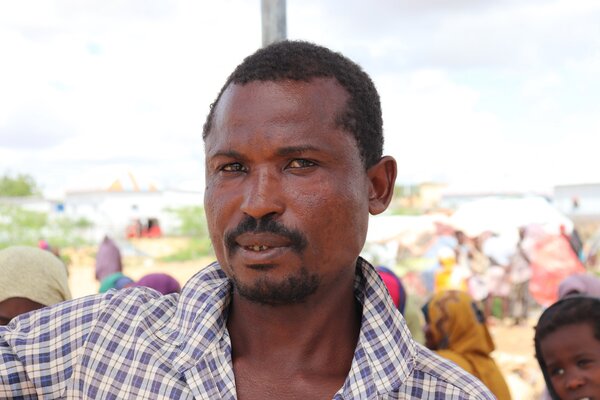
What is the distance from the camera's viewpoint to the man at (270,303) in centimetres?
133

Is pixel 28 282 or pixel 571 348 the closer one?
pixel 571 348

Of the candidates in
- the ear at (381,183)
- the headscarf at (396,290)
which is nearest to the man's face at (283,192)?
the ear at (381,183)

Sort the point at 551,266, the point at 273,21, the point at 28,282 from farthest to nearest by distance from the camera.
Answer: the point at 551,266 → the point at 273,21 → the point at 28,282

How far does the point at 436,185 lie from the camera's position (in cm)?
4862

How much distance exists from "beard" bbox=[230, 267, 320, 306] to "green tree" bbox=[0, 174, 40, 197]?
55601 millimetres

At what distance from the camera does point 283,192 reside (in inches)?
52.9

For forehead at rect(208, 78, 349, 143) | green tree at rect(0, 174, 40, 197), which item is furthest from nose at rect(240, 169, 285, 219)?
green tree at rect(0, 174, 40, 197)

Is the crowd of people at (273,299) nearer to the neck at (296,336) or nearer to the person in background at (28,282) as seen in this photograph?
the neck at (296,336)

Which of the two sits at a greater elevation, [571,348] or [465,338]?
[571,348]

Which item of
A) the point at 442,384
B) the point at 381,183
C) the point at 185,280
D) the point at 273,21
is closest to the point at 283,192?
the point at 381,183

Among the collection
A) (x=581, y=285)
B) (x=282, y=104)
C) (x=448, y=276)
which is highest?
(x=282, y=104)

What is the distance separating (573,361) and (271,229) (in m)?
1.81

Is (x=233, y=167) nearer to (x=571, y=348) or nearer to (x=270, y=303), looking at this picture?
(x=270, y=303)

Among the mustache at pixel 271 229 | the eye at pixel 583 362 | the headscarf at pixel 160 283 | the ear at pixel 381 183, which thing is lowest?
the headscarf at pixel 160 283
